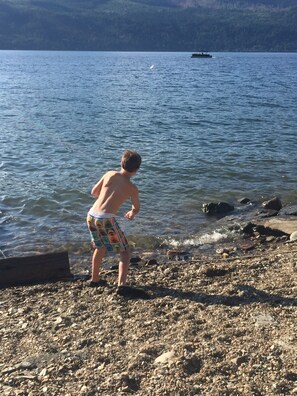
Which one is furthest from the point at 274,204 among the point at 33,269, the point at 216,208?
the point at 33,269

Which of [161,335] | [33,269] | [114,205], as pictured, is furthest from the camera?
[33,269]

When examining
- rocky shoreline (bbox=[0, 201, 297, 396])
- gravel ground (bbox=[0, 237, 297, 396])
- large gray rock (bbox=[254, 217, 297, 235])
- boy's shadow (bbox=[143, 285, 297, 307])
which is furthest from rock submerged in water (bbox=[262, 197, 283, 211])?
boy's shadow (bbox=[143, 285, 297, 307])

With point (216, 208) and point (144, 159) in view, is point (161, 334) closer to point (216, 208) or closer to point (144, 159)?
point (216, 208)

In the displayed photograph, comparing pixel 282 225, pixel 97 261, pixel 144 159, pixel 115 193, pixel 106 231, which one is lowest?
pixel 144 159

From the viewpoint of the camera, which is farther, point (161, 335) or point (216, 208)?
point (216, 208)

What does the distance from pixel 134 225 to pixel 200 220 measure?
65.1 inches

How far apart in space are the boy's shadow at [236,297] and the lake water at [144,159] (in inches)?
137

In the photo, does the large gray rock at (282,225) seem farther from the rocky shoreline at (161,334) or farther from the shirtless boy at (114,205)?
the shirtless boy at (114,205)

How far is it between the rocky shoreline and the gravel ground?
0.4 inches

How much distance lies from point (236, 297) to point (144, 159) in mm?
12234

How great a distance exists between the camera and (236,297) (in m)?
6.42

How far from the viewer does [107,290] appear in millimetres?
6961

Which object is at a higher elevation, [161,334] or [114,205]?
[114,205]

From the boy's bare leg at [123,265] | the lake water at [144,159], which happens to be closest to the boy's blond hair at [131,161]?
the boy's bare leg at [123,265]
